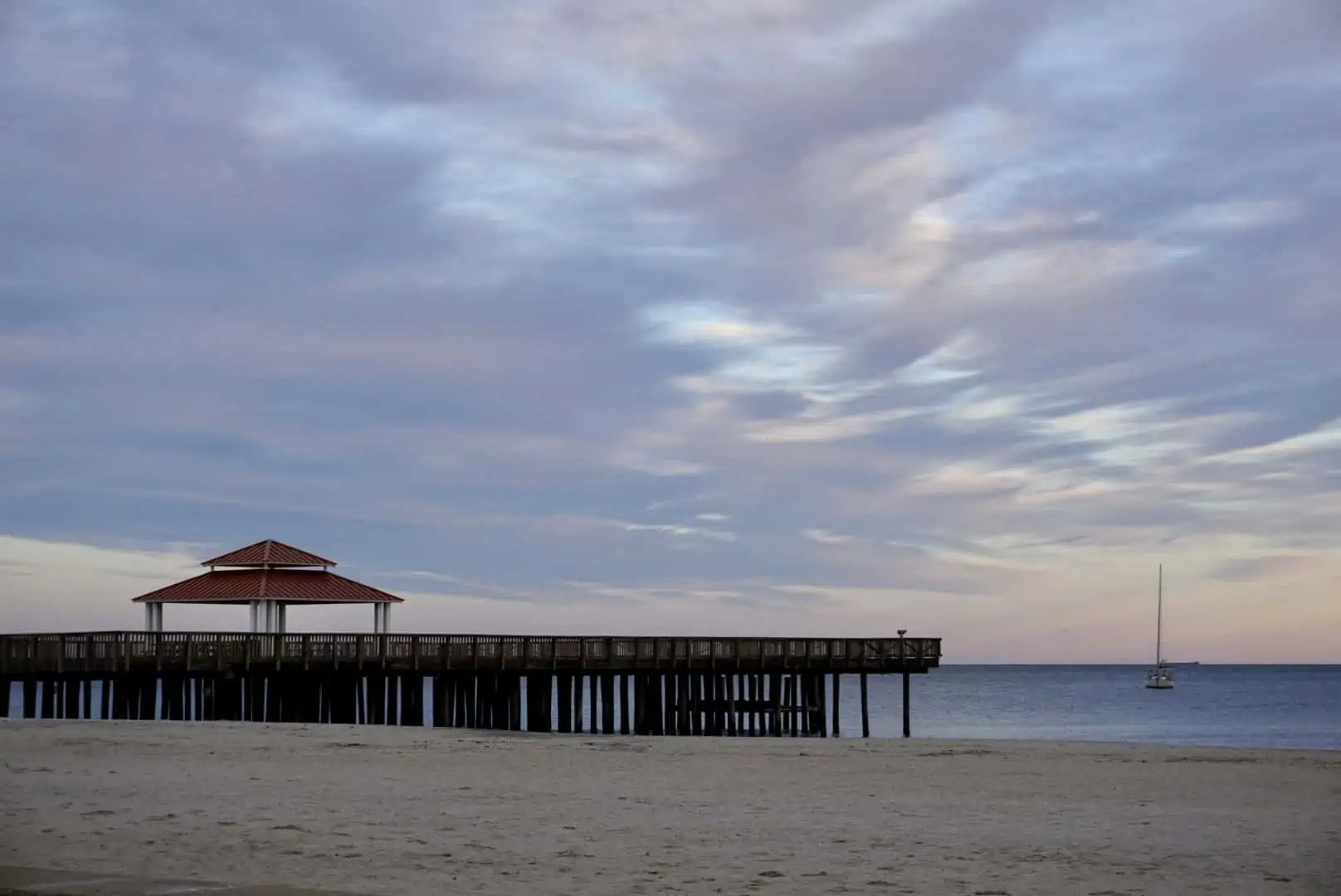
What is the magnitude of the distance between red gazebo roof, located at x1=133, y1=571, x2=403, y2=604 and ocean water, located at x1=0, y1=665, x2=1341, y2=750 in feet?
80.1

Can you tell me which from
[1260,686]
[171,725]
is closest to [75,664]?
[171,725]

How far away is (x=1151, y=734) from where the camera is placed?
73938 millimetres

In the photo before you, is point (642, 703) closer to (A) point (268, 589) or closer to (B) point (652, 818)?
(A) point (268, 589)

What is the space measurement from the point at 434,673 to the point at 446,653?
0.63 meters

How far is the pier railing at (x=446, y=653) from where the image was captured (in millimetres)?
37312

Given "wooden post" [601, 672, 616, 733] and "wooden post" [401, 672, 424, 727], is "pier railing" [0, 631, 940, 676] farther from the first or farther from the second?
"wooden post" [601, 672, 616, 733]

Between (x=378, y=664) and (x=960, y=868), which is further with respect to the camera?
(x=378, y=664)

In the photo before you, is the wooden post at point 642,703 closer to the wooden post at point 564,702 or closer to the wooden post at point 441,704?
the wooden post at point 564,702

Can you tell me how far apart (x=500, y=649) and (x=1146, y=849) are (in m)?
29.5

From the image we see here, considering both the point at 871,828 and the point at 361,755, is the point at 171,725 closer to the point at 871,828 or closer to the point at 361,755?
the point at 361,755

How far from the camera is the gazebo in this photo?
42312mm

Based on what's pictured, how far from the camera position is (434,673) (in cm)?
4156

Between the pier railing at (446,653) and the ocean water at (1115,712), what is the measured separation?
33.0 ft

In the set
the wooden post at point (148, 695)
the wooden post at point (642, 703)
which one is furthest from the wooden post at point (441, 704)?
the wooden post at point (148, 695)
